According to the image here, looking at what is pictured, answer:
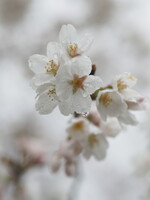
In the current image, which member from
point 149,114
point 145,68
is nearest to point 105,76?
point 145,68

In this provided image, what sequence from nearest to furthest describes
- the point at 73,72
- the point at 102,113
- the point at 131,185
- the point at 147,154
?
the point at 73,72
the point at 102,113
the point at 147,154
the point at 131,185

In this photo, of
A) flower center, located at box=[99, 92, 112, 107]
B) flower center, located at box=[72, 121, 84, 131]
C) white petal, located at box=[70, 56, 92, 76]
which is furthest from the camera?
flower center, located at box=[72, 121, 84, 131]

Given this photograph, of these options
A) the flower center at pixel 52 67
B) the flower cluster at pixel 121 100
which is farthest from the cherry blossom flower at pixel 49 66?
the flower cluster at pixel 121 100

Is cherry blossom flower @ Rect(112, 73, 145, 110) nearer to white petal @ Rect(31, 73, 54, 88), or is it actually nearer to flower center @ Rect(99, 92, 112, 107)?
flower center @ Rect(99, 92, 112, 107)

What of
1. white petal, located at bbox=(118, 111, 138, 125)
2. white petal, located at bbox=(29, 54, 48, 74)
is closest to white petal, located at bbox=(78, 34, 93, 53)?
white petal, located at bbox=(29, 54, 48, 74)

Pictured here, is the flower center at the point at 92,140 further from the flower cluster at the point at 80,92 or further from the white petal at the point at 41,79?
the white petal at the point at 41,79

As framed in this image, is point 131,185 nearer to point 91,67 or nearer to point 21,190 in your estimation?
point 21,190

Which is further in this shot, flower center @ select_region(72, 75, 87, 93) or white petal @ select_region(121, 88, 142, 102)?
white petal @ select_region(121, 88, 142, 102)
